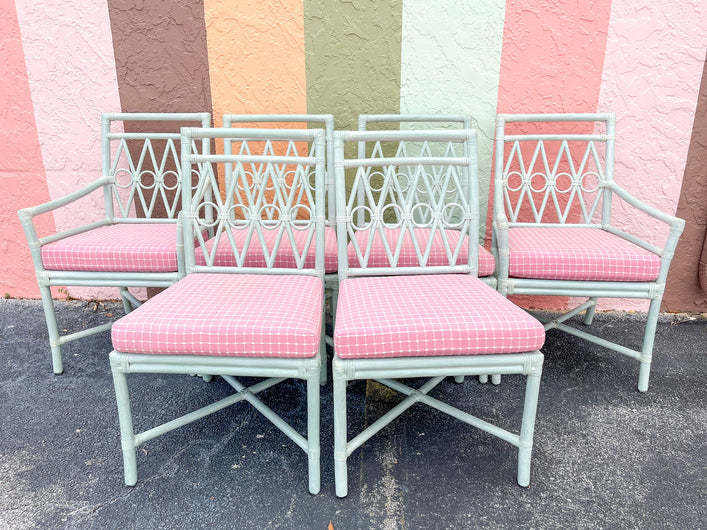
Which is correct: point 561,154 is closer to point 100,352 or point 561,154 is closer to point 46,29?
point 100,352

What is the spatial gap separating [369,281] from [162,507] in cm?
92

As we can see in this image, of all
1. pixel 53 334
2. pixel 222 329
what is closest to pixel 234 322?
pixel 222 329

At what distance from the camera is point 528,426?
4.74 ft

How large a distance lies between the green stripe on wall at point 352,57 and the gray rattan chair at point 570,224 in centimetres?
62

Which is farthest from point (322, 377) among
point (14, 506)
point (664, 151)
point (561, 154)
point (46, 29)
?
point (46, 29)

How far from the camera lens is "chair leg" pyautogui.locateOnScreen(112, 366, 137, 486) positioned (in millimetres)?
1416

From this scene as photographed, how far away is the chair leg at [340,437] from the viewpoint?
136 cm

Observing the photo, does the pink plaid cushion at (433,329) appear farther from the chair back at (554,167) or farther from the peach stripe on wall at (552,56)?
the peach stripe on wall at (552,56)

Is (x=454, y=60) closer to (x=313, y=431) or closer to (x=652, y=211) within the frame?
(x=652, y=211)

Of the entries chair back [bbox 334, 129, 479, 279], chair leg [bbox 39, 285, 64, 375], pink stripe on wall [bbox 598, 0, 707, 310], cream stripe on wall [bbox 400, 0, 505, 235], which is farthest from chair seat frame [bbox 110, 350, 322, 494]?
pink stripe on wall [bbox 598, 0, 707, 310]

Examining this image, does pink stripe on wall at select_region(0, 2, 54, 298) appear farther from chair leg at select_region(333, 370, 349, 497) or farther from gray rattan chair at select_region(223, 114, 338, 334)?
chair leg at select_region(333, 370, 349, 497)

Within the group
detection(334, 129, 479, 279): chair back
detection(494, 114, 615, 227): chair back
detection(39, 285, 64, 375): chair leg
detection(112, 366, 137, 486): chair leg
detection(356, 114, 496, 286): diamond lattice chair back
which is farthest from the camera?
detection(494, 114, 615, 227): chair back

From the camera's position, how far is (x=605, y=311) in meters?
2.68

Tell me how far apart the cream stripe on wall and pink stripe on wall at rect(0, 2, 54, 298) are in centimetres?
194
